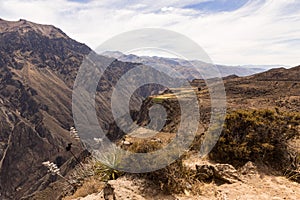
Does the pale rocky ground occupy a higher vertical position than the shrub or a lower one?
lower

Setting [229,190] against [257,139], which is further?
[257,139]

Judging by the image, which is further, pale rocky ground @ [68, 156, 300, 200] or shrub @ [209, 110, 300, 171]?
shrub @ [209, 110, 300, 171]

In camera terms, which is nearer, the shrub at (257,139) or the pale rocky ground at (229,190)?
the pale rocky ground at (229,190)

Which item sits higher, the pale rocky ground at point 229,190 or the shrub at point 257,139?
the shrub at point 257,139

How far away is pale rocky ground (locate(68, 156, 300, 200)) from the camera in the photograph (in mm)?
7289

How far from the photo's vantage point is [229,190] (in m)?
7.96

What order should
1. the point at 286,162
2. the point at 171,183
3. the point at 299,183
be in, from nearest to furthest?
the point at 171,183 < the point at 299,183 < the point at 286,162

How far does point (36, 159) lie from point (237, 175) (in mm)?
178606

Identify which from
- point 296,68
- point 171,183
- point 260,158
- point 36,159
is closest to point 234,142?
point 260,158

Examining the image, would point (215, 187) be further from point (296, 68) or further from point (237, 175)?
point (296, 68)

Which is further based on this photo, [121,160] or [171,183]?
[121,160]

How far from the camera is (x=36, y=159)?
171000mm

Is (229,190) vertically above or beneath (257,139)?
beneath

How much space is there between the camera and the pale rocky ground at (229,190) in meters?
7.29
